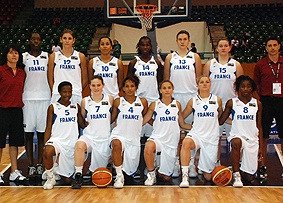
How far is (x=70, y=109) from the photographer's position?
520cm

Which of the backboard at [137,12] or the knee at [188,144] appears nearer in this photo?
the knee at [188,144]

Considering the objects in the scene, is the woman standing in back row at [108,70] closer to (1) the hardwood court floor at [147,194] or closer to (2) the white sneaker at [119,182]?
(2) the white sneaker at [119,182]

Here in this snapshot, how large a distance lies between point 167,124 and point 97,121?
0.83 metres

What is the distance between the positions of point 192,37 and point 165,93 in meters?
11.8

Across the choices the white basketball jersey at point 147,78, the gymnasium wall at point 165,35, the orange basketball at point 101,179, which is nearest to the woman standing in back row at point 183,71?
the white basketball jersey at point 147,78

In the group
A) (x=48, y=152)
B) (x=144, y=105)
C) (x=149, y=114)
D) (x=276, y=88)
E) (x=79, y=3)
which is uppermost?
(x=79, y=3)

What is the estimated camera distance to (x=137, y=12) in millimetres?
7742

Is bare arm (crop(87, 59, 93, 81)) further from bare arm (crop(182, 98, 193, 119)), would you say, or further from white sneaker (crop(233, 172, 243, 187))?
white sneaker (crop(233, 172, 243, 187))

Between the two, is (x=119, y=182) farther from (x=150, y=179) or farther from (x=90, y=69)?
(x=90, y=69)

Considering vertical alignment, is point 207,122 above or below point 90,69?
below

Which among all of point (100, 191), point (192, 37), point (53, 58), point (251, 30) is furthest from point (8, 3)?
point (100, 191)

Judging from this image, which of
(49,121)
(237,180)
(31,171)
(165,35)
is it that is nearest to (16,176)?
(31,171)

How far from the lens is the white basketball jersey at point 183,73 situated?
5.53 metres

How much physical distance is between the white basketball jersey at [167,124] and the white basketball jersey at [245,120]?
0.68 m
